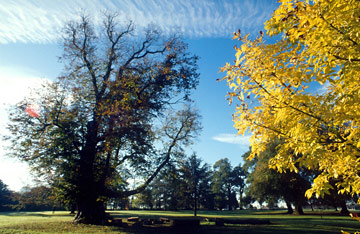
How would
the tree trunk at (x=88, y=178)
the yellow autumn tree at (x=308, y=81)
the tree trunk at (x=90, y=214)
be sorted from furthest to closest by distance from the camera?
the tree trunk at (x=90, y=214)
the tree trunk at (x=88, y=178)
the yellow autumn tree at (x=308, y=81)

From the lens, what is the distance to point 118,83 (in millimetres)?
14211

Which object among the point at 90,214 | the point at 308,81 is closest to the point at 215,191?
the point at 90,214

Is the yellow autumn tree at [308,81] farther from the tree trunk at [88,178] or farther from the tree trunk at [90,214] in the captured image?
the tree trunk at [90,214]

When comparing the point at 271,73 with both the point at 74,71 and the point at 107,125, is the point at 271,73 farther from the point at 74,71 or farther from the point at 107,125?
the point at 74,71

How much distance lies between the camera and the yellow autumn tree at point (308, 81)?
125 inches

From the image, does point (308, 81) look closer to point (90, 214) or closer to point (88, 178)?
point (88, 178)

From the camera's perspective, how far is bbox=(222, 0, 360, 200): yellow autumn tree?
3178 mm

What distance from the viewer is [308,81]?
3.64m

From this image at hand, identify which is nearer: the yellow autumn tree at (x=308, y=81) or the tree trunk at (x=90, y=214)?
the yellow autumn tree at (x=308, y=81)

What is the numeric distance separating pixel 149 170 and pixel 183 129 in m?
6.80

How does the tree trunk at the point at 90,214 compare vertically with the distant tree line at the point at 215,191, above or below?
below

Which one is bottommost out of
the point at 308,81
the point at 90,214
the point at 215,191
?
the point at 90,214

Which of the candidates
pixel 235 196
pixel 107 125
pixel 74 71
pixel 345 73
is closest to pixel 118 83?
pixel 107 125

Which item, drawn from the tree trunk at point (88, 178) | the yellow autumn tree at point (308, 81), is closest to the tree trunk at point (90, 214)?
the tree trunk at point (88, 178)
